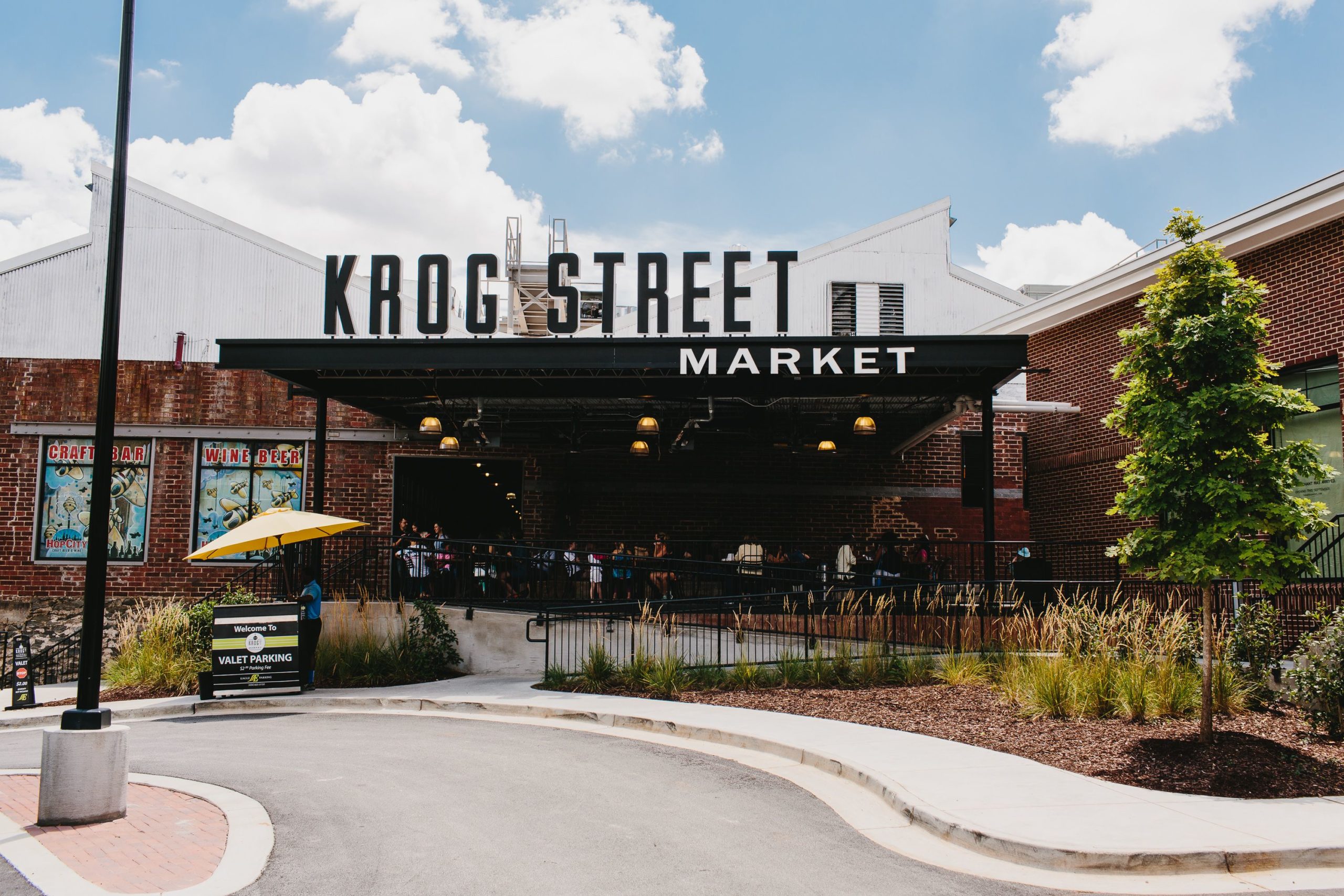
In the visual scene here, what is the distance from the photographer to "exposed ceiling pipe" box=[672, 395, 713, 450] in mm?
18234

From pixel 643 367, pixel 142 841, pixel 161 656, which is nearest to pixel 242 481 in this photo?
pixel 161 656

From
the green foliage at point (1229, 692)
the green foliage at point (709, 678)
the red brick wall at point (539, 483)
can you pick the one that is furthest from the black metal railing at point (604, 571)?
the green foliage at point (1229, 692)

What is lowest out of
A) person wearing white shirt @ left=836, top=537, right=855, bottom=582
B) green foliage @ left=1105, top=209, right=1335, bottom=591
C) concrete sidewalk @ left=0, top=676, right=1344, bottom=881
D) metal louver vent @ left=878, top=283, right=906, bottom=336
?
concrete sidewalk @ left=0, top=676, right=1344, bottom=881

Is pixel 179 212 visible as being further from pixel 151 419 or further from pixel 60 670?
pixel 60 670

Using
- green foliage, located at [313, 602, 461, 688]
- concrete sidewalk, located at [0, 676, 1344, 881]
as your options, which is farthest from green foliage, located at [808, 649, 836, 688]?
green foliage, located at [313, 602, 461, 688]

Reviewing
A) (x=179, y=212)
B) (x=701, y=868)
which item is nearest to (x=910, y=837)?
(x=701, y=868)

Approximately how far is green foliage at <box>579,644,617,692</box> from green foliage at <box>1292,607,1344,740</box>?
317 inches

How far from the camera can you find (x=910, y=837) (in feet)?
22.5

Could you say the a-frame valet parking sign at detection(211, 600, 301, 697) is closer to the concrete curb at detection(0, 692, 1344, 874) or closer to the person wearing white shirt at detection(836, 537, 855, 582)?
the concrete curb at detection(0, 692, 1344, 874)

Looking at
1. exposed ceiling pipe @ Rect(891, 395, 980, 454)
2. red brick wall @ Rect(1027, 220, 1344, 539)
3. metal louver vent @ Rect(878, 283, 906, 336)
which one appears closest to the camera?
red brick wall @ Rect(1027, 220, 1344, 539)

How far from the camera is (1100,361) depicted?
19.2m

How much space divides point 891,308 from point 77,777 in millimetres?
25104

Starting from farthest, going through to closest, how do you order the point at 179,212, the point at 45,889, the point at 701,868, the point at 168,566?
the point at 179,212, the point at 168,566, the point at 701,868, the point at 45,889

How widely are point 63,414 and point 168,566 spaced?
3.91m
